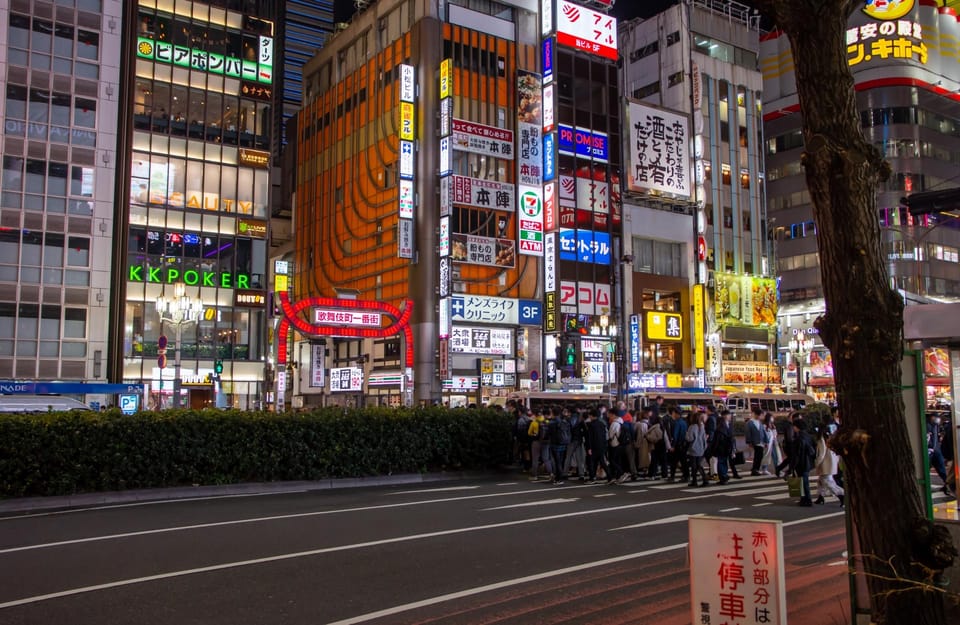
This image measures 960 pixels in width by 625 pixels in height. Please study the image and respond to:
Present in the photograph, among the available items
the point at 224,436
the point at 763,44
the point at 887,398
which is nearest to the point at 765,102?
the point at 763,44

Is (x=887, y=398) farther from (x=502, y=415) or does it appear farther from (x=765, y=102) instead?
(x=765, y=102)

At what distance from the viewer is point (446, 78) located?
167 feet

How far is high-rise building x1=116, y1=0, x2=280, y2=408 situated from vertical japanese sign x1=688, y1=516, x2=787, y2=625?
151 ft

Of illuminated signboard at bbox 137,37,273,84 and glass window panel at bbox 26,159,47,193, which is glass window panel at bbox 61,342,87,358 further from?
illuminated signboard at bbox 137,37,273,84

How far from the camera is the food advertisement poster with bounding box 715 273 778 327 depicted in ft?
213

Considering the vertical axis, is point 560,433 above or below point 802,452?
above

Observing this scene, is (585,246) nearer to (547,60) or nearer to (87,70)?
(547,60)

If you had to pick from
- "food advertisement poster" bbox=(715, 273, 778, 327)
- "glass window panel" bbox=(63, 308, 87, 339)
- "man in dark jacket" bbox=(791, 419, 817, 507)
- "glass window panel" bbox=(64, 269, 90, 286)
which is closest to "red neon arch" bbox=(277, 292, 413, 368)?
"glass window panel" bbox=(63, 308, 87, 339)

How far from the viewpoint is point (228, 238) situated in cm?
5209

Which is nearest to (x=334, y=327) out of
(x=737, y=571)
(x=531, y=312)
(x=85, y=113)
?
(x=85, y=113)

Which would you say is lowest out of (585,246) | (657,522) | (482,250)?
(657,522)

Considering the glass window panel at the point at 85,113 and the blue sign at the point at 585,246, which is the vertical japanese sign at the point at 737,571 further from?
the blue sign at the point at 585,246

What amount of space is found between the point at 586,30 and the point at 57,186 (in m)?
37.9

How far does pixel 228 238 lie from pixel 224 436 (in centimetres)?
3585
